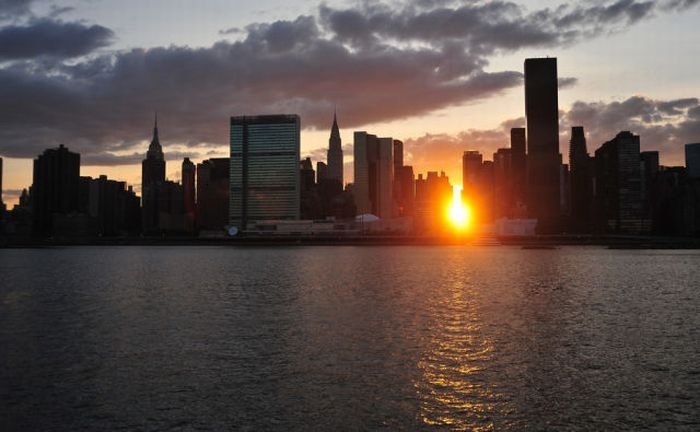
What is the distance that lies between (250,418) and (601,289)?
233 ft

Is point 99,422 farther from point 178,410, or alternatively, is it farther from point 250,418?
point 250,418

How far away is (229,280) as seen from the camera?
10150 centimetres

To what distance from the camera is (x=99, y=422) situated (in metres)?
23.3

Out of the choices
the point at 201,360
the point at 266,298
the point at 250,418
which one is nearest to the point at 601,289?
the point at 266,298

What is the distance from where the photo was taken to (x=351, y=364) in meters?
33.4

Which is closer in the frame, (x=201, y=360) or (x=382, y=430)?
(x=382, y=430)

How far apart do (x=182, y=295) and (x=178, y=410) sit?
51908 millimetres

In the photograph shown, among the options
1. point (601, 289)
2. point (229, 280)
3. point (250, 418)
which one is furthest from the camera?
point (229, 280)

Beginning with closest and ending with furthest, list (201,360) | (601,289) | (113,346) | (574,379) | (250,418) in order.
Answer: (250,418) → (574,379) → (201,360) → (113,346) → (601,289)

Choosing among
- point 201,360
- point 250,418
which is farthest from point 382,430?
point 201,360

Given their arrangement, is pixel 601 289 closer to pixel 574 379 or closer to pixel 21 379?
pixel 574 379

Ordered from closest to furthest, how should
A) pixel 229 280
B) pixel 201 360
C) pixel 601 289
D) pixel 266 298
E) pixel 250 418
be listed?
pixel 250 418 → pixel 201 360 → pixel 266 298 → pixel 601 289 → pixel 229 280

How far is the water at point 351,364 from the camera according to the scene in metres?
24.0

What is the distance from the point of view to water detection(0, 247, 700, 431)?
2395 cm
